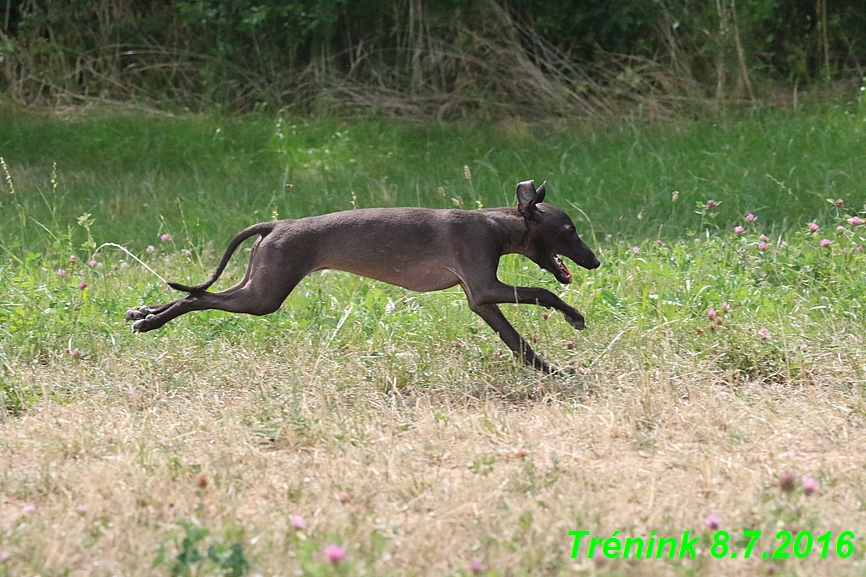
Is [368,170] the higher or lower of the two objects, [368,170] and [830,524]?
the lower

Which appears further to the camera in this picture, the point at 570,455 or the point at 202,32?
the point at 202,32

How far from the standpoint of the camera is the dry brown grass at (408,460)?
3.19 meters

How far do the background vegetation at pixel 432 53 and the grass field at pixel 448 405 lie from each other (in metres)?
3.09

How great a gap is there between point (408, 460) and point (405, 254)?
1469 mm

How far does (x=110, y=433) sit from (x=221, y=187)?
5580mm

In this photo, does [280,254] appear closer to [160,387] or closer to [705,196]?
[160,387]

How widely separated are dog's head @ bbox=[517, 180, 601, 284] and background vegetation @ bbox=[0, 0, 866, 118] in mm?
6251

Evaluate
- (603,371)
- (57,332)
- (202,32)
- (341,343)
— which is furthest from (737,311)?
(202,32)

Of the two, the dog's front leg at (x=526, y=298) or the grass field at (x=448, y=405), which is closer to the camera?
the grass field at (x=448, y=405)

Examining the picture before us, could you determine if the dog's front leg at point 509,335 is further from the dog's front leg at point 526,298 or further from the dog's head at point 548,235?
the dog's head at point 548,235

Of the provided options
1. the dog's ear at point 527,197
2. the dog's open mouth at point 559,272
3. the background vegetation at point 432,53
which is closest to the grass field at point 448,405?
the dog's open mouth at point 559,272

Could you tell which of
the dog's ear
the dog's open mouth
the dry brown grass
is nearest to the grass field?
the dry brown grass

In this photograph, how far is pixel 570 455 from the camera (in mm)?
3980

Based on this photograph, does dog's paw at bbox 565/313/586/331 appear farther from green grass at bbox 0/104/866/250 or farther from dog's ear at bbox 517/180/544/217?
green grass at bbox 0/104/866/250
